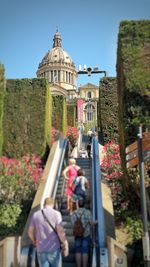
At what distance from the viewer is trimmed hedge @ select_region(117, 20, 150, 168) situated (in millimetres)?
9492

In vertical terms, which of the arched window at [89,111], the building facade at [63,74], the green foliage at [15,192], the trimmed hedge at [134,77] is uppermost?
the building facade at [63,74]

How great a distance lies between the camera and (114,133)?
2273 centimetres

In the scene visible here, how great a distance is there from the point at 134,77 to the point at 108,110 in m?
14.4

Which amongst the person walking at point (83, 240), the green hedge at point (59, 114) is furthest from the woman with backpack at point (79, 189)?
the green hedge at point (59, 114)

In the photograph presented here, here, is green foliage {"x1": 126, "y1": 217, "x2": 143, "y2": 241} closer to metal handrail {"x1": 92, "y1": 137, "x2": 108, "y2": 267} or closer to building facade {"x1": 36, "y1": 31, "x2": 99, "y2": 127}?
metal handrail {"x1": 92, "y1": 137, "x2": 108, "y2": 267}

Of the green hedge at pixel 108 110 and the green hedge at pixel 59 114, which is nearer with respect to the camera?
the green hedge at pixel 108 110

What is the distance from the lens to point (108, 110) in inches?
947

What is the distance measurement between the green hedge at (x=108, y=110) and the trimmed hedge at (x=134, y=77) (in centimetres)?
1230

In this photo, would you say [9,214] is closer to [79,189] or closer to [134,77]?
[79,189]

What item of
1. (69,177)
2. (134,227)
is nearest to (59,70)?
(69,177)

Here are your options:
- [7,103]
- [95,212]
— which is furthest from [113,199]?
[7,103]

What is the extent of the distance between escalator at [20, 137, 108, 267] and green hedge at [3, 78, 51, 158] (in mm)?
1388

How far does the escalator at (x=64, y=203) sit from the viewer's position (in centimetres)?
721

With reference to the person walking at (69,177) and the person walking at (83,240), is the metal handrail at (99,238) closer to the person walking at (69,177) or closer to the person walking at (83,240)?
the person walking at (83,240)
